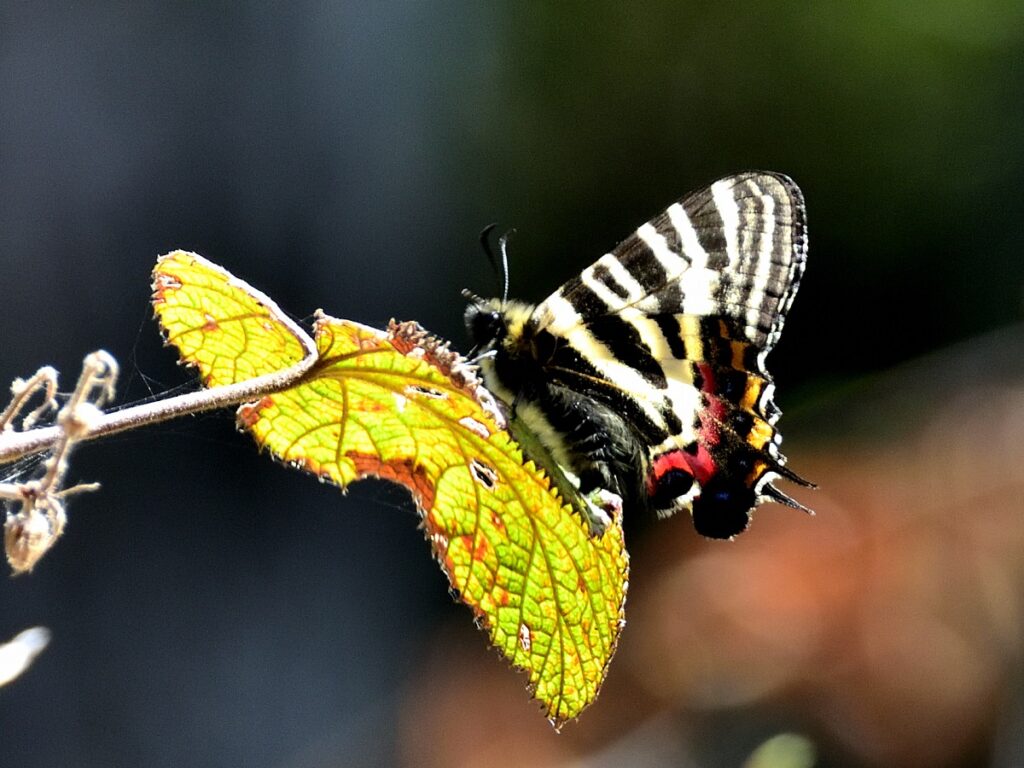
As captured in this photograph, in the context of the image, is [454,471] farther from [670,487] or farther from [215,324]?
[670,487]

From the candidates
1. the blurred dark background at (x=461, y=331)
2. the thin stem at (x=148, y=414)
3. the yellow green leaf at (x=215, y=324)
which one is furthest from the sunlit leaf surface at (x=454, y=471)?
the blurred dark background at (x=461, y=331)

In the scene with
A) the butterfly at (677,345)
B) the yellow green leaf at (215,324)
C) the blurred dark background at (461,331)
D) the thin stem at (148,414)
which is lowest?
the blurred dark background at (461,331)

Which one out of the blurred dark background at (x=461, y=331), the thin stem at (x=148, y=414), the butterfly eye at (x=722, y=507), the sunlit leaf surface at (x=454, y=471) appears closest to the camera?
the thin stem at (x=148, y=414)

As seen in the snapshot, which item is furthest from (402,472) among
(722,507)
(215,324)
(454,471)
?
(722,507)

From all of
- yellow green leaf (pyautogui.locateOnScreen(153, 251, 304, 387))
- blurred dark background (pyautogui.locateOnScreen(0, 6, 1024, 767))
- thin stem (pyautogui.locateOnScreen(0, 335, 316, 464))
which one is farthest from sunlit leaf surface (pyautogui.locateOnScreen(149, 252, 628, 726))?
blurred dark background (pyautogui.locateOnScreen(0, 6, 1024, 767))

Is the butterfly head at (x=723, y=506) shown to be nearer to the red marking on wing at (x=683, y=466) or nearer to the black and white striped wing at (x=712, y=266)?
the red marking on wing at (x=683, y=466)

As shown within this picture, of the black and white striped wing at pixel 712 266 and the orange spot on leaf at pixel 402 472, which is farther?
the black and white striped wing at pixel 712 266
